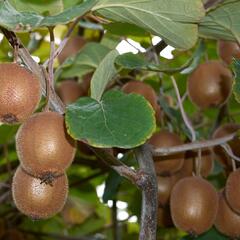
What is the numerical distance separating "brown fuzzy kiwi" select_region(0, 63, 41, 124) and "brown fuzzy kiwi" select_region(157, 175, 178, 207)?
0.56 metres

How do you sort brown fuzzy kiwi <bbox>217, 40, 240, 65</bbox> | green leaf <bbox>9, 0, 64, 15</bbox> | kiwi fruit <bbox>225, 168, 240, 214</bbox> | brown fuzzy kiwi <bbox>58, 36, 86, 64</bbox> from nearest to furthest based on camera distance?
green leaf <bbox>9, 0, 64, 15</bbox>
kiwi fruit <bbox>225, 168, 240, 214</bbox>
brown fuzzy kiwi <bbox>217, 40, 240, 65</bbox>
brown fuzzy kiwi <bbox>58, 36, 86, 64</bbox>

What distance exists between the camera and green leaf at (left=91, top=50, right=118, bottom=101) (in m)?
1.08

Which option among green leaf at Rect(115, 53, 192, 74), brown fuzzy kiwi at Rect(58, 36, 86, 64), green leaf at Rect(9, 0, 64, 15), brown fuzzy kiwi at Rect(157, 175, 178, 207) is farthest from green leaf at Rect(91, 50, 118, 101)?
brown fuzzy kiwi at Rect(58, 36, 86, 64)

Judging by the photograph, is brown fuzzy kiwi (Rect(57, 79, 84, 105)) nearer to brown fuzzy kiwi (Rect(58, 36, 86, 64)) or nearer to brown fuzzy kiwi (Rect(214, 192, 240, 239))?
brown fuzzy kiwi (Rect(58, 36, 86, 64))

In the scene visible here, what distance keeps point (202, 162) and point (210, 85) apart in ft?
0.76

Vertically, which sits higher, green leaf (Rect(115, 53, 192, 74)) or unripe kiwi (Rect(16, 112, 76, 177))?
unripe kiwi (Rect(16, 112, 76, 177))

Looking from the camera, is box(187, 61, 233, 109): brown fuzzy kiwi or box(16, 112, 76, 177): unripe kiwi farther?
box(187, 61, 233, 109): brown fuzzy kiwi

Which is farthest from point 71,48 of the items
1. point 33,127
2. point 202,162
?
point 33,127

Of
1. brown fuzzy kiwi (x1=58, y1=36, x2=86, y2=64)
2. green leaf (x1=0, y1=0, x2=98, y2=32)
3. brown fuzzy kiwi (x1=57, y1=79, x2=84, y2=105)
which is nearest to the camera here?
green leaf (x1=0, y1=0, x2=98, y2=32)

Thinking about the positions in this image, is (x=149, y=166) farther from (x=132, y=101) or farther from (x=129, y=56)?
(x=129, y=56)

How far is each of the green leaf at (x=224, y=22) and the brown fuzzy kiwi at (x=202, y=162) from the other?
302mm

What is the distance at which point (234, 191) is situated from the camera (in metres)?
1.22

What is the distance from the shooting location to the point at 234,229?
1305 millimetres

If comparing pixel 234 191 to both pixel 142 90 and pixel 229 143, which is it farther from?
pixel 142 90
